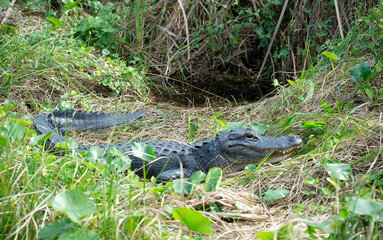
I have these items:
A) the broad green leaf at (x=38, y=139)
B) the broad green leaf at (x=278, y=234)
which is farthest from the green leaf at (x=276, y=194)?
the broad green leaf at (x=38, y=139)

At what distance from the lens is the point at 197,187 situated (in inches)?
92.0

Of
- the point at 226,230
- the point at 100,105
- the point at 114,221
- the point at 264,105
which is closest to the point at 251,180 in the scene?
the point at 226,230

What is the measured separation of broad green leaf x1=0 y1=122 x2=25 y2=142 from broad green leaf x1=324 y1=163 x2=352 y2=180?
200 centimetres

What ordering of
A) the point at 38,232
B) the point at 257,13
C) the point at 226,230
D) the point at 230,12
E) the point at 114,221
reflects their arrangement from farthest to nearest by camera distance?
the point at 230,12, the point at 257,13, the point at 226,230, the point at 114,221, the point at 38,232

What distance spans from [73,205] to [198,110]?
2.97 metres

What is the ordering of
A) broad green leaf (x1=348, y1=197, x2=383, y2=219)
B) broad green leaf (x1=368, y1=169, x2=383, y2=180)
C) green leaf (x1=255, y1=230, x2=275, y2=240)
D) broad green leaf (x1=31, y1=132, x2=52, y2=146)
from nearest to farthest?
broad green leaf (x1=348, y1=197, x2=383, y2=219)
green leaf (x1=255, y1=230, x2=275, y2=240)
broad green leaf (x1=368, y1=169, x2=383, y2=180)
broad green leaf (x1=31, y1=132, x2=52, y2=146)

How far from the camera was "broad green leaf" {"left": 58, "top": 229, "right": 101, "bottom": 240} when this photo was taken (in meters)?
1.57

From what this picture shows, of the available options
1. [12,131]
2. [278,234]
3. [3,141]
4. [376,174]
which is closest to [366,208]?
[278,234]

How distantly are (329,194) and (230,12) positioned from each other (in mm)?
4213

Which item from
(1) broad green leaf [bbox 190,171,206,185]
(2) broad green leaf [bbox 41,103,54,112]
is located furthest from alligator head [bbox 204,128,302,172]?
(2) broad green leaf [bbox 41,103,54,112]

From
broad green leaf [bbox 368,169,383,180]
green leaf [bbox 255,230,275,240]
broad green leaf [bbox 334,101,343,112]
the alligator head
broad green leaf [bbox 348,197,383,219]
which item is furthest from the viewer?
broad green leaf [bbox 334,101,343,112]

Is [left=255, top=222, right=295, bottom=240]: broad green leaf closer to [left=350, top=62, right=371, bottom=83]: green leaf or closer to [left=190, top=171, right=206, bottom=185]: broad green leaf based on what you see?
[left=190, top=171, right=206, bottom=185]: broad green leaf

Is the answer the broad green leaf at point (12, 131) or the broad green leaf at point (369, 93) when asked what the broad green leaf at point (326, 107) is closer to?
the broad green leaf at point (369, 93)

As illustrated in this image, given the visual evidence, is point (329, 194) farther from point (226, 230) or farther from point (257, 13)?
point (257, 13)
